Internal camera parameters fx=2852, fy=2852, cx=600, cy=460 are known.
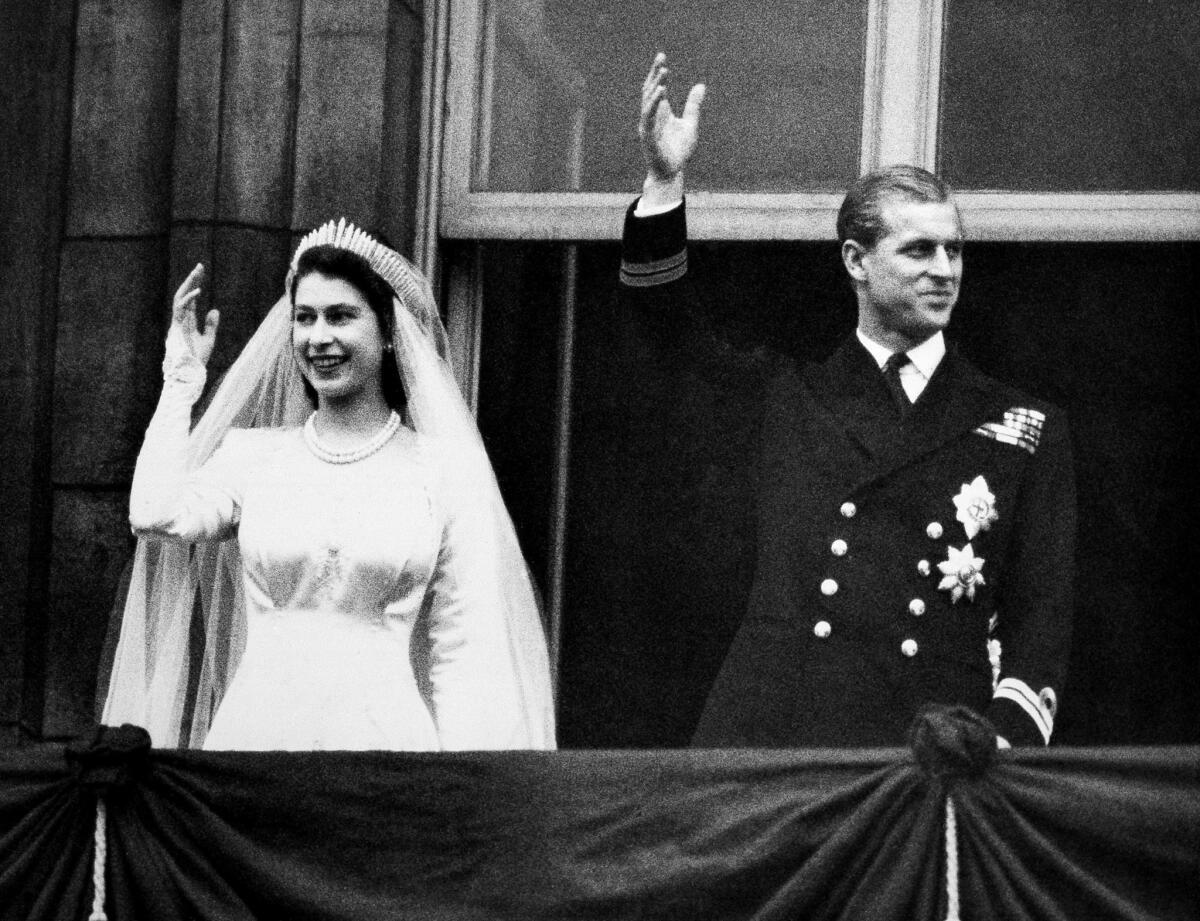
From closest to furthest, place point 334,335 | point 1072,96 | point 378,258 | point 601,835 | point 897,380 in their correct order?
point 601,835
point 897,380
point 334,335
point 378,258
point 1072,96

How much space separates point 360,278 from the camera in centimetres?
620

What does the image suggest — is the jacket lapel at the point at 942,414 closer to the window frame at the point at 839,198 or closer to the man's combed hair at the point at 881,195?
the man's combed hair at the point at 881,195

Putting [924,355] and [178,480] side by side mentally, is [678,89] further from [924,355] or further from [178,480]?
[178,480]

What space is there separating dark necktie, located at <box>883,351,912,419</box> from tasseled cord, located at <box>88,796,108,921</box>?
1868 mm

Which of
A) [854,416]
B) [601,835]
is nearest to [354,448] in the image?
[854,416]

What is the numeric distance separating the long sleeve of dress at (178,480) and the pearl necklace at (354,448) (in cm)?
18

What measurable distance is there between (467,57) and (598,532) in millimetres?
1272

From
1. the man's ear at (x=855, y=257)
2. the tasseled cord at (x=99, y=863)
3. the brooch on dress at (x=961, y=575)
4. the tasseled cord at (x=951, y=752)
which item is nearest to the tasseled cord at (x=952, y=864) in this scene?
the tasseled cord at (x=951, y=752)

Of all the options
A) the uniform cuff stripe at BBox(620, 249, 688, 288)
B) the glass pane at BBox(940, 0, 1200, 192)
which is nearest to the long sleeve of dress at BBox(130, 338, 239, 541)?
the uniform cuff stripe at BBox(620, 249, 688, 288)

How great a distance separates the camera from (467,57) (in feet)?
24.0

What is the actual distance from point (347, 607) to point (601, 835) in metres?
1.09

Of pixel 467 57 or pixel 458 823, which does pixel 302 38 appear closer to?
pixel 467 57

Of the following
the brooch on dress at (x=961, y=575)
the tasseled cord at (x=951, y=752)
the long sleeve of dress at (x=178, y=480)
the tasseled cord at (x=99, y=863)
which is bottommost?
the tasseled cord at (x=99, y=863)

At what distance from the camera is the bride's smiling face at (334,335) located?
20.2 ft
